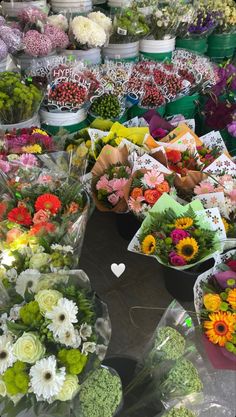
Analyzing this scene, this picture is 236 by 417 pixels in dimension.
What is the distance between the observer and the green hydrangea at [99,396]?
42.9 inches

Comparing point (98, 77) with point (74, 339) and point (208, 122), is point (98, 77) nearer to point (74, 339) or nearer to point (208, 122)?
point (208, 122)

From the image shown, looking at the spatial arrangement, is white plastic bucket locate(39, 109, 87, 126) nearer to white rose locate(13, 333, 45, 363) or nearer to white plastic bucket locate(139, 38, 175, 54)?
white plastic bucket locate(139, 38, 175, 54)

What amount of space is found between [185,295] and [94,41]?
1933mm

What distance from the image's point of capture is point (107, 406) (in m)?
1.10

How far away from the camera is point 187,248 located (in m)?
1.61

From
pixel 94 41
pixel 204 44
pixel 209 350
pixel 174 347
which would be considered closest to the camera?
pixel 174 347

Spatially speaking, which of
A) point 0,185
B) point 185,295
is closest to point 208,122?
point 185,295

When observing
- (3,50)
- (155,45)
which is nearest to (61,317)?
(3,50)

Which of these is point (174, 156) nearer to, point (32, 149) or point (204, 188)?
point (204, 188)

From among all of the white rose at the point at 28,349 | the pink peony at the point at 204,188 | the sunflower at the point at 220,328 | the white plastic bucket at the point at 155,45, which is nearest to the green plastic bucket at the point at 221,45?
the white plastic bucket at the point at 155,45

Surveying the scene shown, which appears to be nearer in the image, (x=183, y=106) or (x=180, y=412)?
(x=180, y=412)

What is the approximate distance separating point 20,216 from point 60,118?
1202 millimetres

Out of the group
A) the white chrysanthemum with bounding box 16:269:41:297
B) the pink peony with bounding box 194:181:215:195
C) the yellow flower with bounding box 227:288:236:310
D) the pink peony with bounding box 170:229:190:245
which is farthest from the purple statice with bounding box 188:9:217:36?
the white chrysanthemum with bounding box 16:269:41:297

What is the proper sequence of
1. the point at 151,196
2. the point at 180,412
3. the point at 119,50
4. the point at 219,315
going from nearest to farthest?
the point at 180,412
the point at 219,315
the point at 151,196
the point at 119,50
